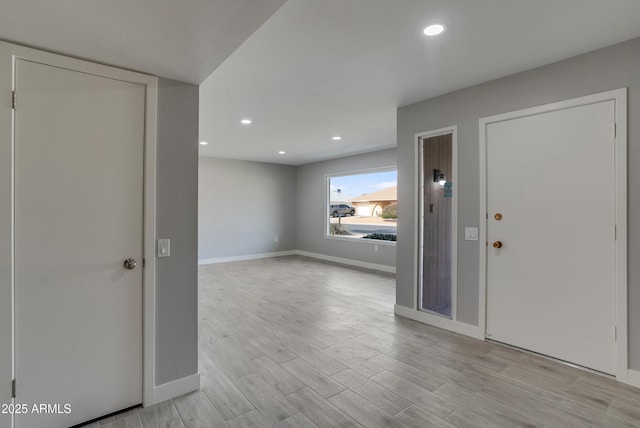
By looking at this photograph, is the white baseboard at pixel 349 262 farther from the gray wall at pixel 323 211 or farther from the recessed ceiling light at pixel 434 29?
the recessed ceiling light at pixel 434 29

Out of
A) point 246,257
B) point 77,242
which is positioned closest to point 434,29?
point 77,242

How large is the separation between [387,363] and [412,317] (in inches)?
46.0

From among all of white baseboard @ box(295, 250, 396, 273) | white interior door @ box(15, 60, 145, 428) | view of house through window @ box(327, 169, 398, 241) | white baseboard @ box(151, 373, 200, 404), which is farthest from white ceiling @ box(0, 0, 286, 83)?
white baseboard @ box(295, 250, 396, 273)

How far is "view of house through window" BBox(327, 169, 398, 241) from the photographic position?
6.75 metres

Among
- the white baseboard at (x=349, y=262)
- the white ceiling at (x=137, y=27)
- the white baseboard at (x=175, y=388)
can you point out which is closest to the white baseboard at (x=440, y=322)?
the white baseboard at (x=175, y=388)

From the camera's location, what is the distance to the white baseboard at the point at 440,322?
310cm

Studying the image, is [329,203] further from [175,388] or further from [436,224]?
[175,388]

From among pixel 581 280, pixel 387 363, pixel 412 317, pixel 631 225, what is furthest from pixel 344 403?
pixel 631 225

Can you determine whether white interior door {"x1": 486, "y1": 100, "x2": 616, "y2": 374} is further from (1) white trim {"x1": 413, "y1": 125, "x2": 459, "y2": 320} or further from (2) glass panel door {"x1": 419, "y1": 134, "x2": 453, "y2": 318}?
(2) glass panel door {"x1": 419, "y1": 134, "x2": 453, "y2": 318}

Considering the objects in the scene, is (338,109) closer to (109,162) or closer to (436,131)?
(436,131)

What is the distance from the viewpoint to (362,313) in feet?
12.7

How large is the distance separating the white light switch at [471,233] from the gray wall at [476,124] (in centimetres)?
4

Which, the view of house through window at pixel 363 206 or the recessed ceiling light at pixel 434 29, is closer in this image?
the recessed ceiling light at pixel 434 29

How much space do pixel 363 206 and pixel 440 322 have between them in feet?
14.0
